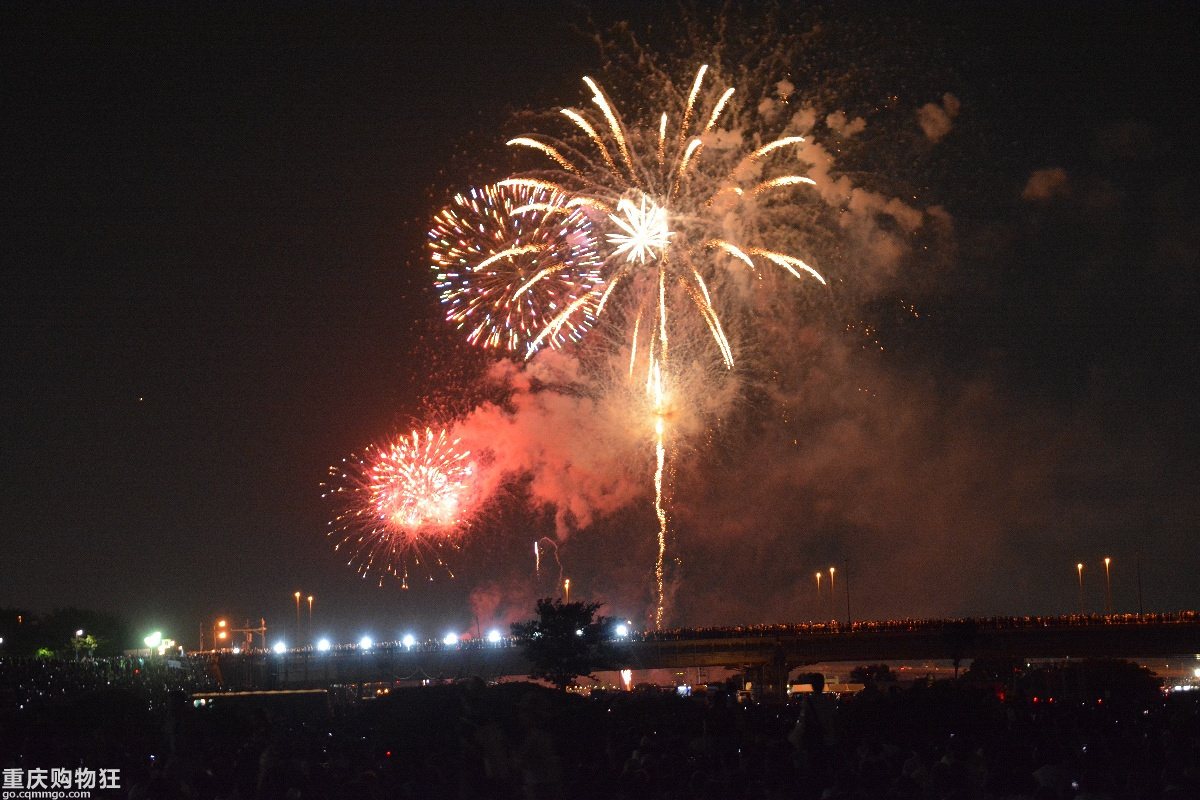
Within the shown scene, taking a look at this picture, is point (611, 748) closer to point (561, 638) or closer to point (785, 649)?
point (561, 638)

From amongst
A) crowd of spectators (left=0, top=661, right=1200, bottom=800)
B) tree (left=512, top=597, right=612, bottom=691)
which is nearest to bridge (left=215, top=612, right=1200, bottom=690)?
tree (left=512, top=597, right=612, bottom=691)

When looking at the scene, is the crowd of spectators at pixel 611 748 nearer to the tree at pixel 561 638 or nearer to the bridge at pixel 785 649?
the tree at pixel 561 638

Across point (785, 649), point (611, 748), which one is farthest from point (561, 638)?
point (611, 748)

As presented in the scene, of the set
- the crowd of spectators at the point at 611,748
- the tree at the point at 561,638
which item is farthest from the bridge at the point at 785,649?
the crowd of spectators at the point at 611,748

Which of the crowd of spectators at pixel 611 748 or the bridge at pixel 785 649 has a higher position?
the crowd of spectators at pixel 611 748

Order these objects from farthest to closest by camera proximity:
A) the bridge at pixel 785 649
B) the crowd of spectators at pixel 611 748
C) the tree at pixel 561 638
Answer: the bridge at pixel 785 649 → the tree at pixel 561 638 → the crowd of spectators at pixel 611 748

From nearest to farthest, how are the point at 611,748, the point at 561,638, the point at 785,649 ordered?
A: the point at 611,748
the point at 561,638
the point at 785,649
